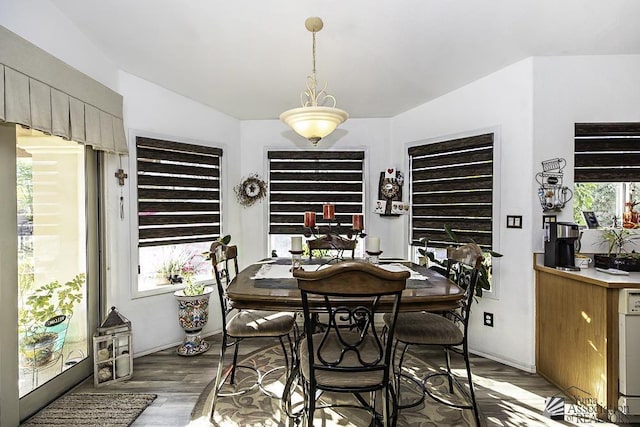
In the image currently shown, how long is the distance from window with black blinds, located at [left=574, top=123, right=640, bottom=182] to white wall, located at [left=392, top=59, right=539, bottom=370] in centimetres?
44

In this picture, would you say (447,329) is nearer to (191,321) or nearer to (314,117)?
(314,117)

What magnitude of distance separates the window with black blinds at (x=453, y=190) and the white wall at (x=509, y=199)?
0.32 feet

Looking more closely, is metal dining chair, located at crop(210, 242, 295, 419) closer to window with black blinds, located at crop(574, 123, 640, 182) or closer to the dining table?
the dining table

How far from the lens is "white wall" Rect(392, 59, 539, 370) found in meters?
2.94

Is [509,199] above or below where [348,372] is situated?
above

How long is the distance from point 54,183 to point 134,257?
96cm

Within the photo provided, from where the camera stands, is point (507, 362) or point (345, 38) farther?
point (507, 362)

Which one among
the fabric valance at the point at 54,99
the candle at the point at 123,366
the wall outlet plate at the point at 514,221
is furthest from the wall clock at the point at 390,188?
the candle at the point at 123,366

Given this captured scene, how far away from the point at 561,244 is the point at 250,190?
10.3ft

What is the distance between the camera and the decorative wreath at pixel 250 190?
4172mm

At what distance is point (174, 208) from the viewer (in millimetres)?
3598

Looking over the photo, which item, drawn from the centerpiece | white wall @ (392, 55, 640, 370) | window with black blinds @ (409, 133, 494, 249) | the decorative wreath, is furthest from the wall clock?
the decorative wreath

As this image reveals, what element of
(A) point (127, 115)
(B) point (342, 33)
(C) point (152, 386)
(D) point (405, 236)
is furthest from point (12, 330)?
(D) point (405, 236)

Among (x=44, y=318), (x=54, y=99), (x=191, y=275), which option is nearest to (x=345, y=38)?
(x=54, y=99)
